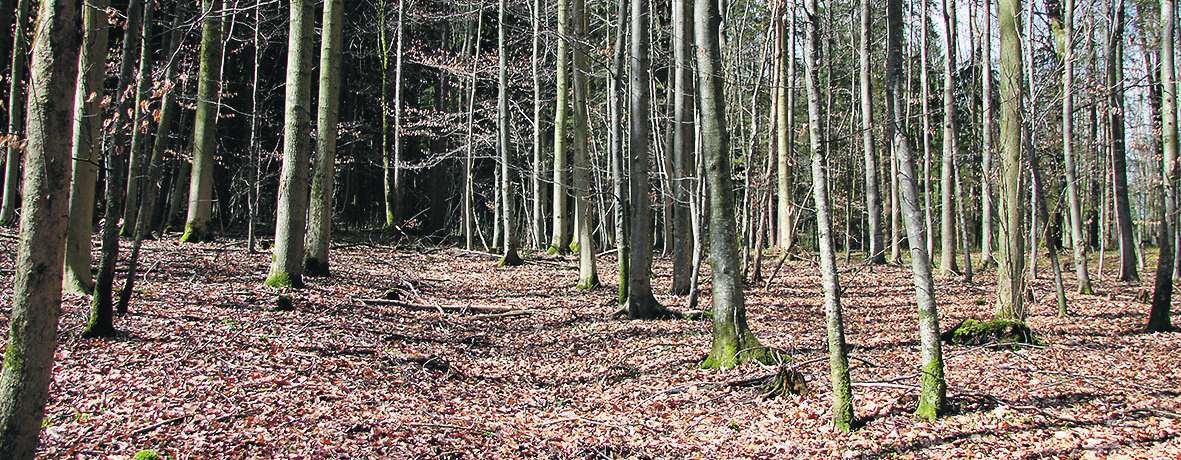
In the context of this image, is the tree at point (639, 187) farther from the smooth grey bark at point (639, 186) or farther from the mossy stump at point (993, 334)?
the mossy stump at point (993, 334)

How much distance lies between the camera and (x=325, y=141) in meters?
12.2

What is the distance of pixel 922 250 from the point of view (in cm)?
580

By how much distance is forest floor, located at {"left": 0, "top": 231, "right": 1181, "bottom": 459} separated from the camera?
5398 millimetres

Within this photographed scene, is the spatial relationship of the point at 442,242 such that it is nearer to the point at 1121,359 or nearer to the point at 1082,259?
the point at 1082,259

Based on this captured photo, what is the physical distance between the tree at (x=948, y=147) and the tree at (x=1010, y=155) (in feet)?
6.21

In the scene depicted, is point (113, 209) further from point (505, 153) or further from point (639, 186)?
point (505, 153)

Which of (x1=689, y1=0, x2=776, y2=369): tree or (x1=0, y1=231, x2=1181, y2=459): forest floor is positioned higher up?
(x1=689, y1=0, x2=776, y2=369): tree

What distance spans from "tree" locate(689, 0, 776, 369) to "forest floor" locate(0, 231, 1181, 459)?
0.31 meters

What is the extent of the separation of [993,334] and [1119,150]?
770cm

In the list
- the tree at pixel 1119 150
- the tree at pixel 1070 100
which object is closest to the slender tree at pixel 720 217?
the tree at pixel 1070 100

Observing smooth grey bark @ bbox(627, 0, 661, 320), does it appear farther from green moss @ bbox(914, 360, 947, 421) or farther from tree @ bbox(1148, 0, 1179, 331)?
tree @ bbox(1148, 0, 1179, 331)

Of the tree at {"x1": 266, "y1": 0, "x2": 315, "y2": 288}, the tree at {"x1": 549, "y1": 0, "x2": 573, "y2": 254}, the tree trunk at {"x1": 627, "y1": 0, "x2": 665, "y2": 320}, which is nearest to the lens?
the tree trunk at {"x1": 627, "y1": 0, "x2": 665, "y2": 320}

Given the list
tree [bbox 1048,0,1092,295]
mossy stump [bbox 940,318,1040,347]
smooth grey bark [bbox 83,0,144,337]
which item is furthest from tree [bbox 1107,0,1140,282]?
smooth grey bark [bbox 83,0,144,337]

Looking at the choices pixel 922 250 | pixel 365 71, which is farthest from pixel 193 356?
pixel 365 71
